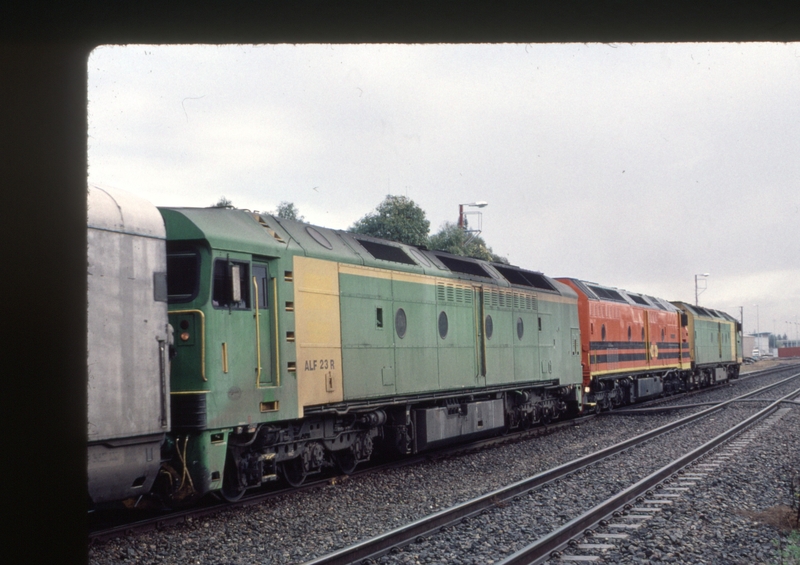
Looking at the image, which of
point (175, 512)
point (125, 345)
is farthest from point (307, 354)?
point (125, 345)

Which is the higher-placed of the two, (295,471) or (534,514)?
(295,471)

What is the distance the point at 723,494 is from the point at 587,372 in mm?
12203

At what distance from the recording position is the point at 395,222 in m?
41.9

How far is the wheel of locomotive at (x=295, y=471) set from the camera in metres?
11.6

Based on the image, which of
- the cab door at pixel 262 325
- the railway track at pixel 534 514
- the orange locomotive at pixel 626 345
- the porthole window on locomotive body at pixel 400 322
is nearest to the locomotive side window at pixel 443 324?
the porthole window on locomotive body at pixel 400 322

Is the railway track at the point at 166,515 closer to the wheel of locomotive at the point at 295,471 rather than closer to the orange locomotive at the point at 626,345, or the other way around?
the wheel of locomotive at the point at 295,471

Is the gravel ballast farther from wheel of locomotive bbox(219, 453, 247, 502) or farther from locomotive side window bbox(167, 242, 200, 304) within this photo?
A: locomotive side window bbox(167, 242, 200, 304)

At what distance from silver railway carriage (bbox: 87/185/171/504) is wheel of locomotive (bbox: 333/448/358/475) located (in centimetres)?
486

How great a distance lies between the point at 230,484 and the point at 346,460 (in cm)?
309

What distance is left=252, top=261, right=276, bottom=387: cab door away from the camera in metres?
10.3

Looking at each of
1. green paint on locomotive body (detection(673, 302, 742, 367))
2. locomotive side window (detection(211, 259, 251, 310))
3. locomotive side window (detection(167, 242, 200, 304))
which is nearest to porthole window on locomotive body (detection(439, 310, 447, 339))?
locomotive side window (detection(211, 259, 251, 310))

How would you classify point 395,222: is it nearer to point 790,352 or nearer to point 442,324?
point 442,324

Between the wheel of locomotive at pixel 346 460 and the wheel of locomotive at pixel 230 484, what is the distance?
2.73 m

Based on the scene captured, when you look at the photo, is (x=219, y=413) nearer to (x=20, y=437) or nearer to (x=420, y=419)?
(x=420, y=419)
